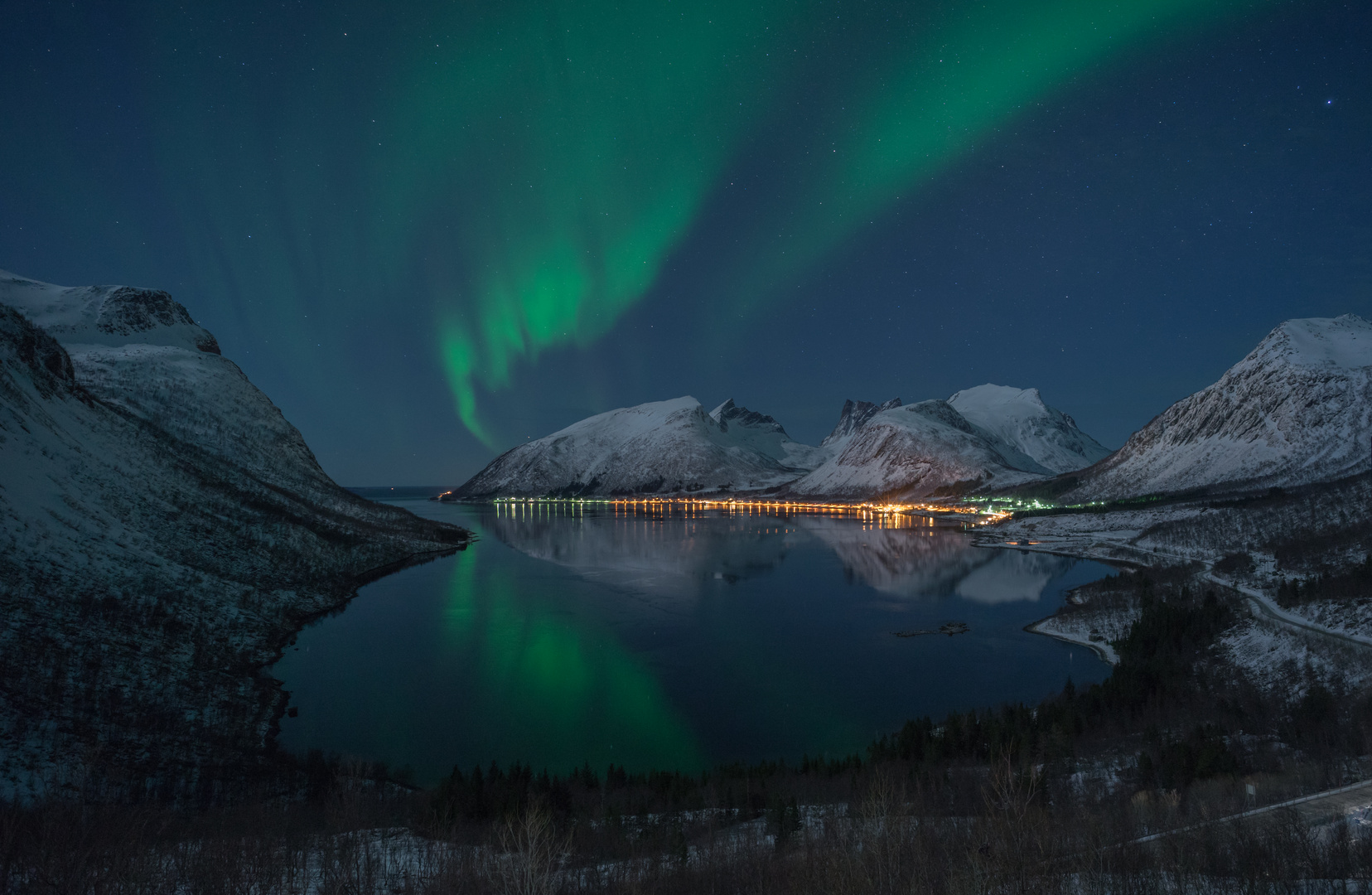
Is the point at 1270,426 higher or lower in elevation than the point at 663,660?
higher

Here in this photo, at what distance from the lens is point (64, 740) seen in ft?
66.4

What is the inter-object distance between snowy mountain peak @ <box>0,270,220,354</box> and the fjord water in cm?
6109

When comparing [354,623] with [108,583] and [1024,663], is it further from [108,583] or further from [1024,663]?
[1024,663]

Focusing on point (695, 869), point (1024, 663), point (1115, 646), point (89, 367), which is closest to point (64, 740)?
point (695, 869)

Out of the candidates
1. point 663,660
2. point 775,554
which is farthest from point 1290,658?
point 775,554

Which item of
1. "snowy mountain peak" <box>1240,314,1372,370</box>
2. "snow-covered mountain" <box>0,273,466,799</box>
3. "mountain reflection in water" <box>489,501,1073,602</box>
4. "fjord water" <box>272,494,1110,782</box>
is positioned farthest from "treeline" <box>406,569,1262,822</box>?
"snowy mountain peak" <box>1240,314,1372,370</box>

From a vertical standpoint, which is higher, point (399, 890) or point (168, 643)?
point (168, 643)

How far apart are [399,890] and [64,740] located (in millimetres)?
17451

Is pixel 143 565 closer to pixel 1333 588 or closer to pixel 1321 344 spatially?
pixel 1333 588

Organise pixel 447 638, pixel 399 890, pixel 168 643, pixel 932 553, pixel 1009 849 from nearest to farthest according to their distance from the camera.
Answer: pixel 1009 849 → pixel 399 890 → pixel 168 643 → pixel 447 638 → pixel 932 553

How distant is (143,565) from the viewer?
35594mm

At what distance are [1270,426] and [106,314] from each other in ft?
651

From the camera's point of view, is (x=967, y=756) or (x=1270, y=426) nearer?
(x=967, y=756)

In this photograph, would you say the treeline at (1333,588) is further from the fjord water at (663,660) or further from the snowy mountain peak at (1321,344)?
the snowy mountain peak at (1321,344)
